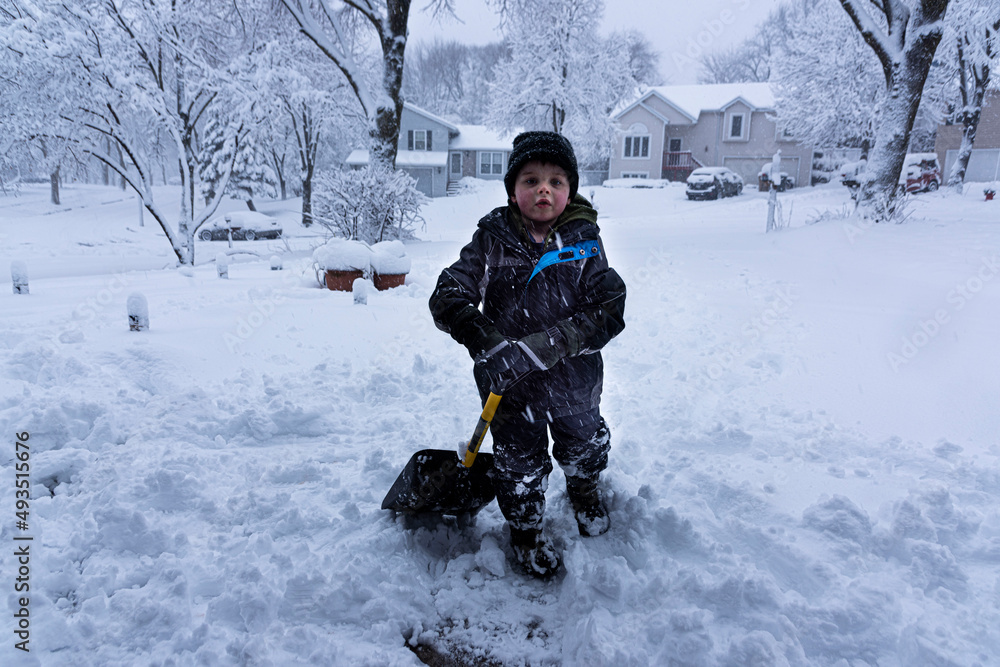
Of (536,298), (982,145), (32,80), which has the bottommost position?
(536,298)

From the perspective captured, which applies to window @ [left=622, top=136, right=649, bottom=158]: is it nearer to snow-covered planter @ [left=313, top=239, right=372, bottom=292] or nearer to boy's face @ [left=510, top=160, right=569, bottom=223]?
snow-covered planter @ [left=313, top=239, right=372, bottom=292]

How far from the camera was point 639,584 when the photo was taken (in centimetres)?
200

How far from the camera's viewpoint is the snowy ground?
69.1 inches

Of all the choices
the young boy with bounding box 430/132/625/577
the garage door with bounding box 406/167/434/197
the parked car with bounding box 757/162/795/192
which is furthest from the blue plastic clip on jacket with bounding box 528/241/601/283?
the garage door with bounding box 406/167/434/197

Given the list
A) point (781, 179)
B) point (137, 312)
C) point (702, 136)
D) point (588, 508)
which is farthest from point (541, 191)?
point (702, 136)

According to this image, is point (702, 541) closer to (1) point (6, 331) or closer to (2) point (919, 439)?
(2) point (919, 439)

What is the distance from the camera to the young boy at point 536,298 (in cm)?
207

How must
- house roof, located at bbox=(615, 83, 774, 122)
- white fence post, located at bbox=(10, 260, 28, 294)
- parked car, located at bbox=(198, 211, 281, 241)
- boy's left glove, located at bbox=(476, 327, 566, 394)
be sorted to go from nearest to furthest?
boy's left glove, located at bbox=(476, 327, 566, 394) → white fence post, located at bbox=(10, 260, 28, 294) → parked car, located at bbox=(198, 211, 281, 241) → house roof, located at bbox=(615, 83, 774, 122)

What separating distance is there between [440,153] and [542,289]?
1377 inches

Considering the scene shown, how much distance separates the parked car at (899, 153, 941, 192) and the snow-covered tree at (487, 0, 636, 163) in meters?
12.8

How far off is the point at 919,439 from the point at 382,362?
11.0 ft

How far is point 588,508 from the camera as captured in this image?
2.35 metres

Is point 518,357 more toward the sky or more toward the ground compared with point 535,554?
more toward the sky

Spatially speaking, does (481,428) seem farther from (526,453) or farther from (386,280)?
(386,280)
